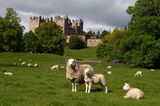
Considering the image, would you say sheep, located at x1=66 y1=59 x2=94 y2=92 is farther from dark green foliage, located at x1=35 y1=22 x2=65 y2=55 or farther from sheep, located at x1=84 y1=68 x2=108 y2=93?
dark green foliage, located at x1=35 y1=22 x2=65 y2=55

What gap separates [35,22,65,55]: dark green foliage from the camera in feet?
452

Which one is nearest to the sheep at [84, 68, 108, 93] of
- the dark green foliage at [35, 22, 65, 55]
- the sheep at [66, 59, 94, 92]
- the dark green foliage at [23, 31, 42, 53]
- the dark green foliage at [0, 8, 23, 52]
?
the sheep at [66, 59, 94, 92]

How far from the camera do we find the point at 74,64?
971 inches

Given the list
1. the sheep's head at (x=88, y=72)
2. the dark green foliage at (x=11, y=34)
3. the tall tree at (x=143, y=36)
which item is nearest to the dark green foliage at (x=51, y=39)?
Answer: the dark green foliage at (x=11, y=34)

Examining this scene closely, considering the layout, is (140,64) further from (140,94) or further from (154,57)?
(140,94)

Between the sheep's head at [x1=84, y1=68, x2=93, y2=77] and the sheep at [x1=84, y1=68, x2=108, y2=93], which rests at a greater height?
the sheep's head at [x1=84, y1=68, x2=93, y2=77]

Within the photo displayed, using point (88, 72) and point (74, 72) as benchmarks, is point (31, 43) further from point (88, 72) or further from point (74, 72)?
point (88, 72)

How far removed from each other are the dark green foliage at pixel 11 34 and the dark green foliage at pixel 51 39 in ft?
31.6

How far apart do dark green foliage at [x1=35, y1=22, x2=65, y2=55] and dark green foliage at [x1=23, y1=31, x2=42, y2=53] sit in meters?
1.79

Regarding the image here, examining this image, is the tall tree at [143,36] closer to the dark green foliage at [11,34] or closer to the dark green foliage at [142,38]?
the dark green foliage at [142,38]

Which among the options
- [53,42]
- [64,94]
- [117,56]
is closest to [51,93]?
[64,94]

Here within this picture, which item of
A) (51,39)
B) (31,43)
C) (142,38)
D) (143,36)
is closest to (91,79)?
(142,38)

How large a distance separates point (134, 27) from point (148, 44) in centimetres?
513

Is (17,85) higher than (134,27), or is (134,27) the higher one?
(134,27)
